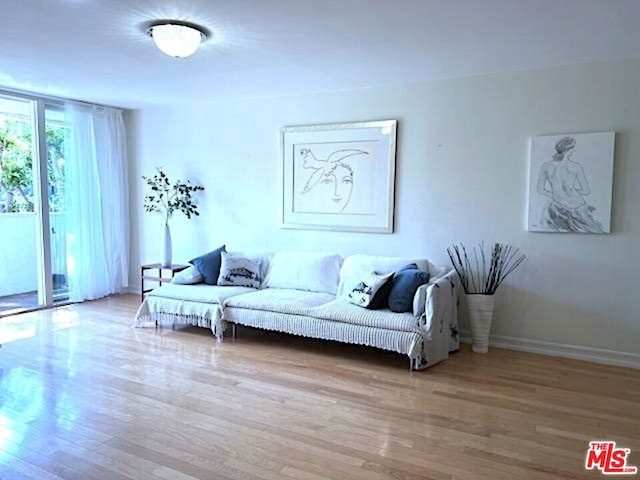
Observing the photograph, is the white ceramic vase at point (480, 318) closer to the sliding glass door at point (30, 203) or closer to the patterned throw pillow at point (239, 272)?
the patterned throw pillow at point (239, 272)

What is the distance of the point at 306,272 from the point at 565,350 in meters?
2.37

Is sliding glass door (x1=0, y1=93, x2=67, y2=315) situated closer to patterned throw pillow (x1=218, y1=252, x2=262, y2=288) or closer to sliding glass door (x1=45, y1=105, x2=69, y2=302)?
sliding glass door (x1=45, y1=105, x2=69, y2=302)

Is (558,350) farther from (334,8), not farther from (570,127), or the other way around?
(334,8)

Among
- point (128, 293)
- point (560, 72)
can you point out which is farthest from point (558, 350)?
point (128, 293)

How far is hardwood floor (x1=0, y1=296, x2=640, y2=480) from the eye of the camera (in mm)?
2242

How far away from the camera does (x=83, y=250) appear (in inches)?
219

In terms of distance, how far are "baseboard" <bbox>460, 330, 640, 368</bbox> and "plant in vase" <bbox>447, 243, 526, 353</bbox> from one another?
8.1 inches

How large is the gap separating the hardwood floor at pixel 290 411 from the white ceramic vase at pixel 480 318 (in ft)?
0.38

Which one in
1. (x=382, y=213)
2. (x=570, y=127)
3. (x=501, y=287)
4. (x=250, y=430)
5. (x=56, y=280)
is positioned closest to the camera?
(x=250, y=430)

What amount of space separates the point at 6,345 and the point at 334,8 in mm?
3781

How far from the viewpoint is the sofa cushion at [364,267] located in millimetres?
4164

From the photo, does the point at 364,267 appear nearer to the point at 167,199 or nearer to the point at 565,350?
the point at 565,350

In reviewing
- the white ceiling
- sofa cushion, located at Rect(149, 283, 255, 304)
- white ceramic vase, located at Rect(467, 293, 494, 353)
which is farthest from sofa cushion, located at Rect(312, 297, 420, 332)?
the white ceiling

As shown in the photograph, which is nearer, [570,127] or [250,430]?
[250,430]
